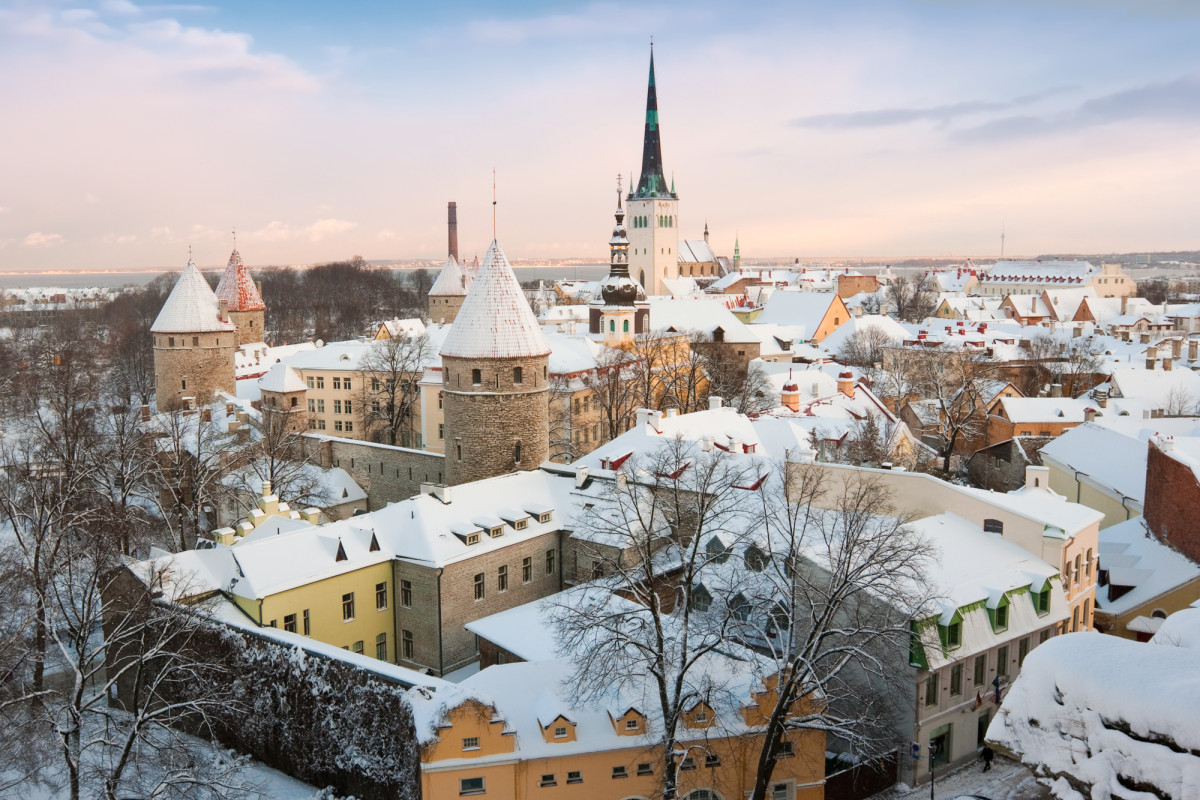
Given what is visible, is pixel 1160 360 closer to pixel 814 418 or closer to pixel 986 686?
pixel 814 418

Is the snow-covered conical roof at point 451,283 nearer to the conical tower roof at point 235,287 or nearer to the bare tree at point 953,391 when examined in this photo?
the conical tower roof at point 235,287

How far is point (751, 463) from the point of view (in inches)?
1099

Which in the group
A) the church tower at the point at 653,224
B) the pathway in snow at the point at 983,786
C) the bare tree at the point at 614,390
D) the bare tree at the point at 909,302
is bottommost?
the pathway in snow at the point at 983,786

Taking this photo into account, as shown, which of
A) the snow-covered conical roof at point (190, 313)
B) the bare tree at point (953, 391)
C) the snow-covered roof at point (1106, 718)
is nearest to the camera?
the snow-covered roof at point (1106, 718)

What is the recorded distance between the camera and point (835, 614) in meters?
20.4

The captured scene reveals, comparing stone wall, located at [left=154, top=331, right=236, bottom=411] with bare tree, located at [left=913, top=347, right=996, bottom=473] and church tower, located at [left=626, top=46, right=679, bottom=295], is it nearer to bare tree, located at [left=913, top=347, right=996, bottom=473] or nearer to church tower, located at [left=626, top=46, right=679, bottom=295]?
bare tree, located at [left=913, top=347, right=996, bottom=473]

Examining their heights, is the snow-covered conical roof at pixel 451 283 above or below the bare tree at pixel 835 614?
above

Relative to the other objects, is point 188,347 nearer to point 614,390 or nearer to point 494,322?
point 614,390

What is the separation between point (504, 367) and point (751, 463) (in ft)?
26.6

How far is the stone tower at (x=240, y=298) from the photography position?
200 feet

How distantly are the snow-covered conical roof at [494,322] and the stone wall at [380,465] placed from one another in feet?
17.6

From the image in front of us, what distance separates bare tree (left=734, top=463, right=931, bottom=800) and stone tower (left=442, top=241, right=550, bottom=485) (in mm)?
9551

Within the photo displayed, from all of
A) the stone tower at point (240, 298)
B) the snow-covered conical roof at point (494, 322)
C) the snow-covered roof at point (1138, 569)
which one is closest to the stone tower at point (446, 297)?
the stone tower at point (240, 298)

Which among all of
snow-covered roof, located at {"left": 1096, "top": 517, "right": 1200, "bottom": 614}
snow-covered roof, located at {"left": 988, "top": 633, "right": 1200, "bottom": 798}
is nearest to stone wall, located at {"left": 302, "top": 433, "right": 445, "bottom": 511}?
snow-covered roof, located at {"left": 1096, "top": 517, "right": 1200, "bottom": 614}
